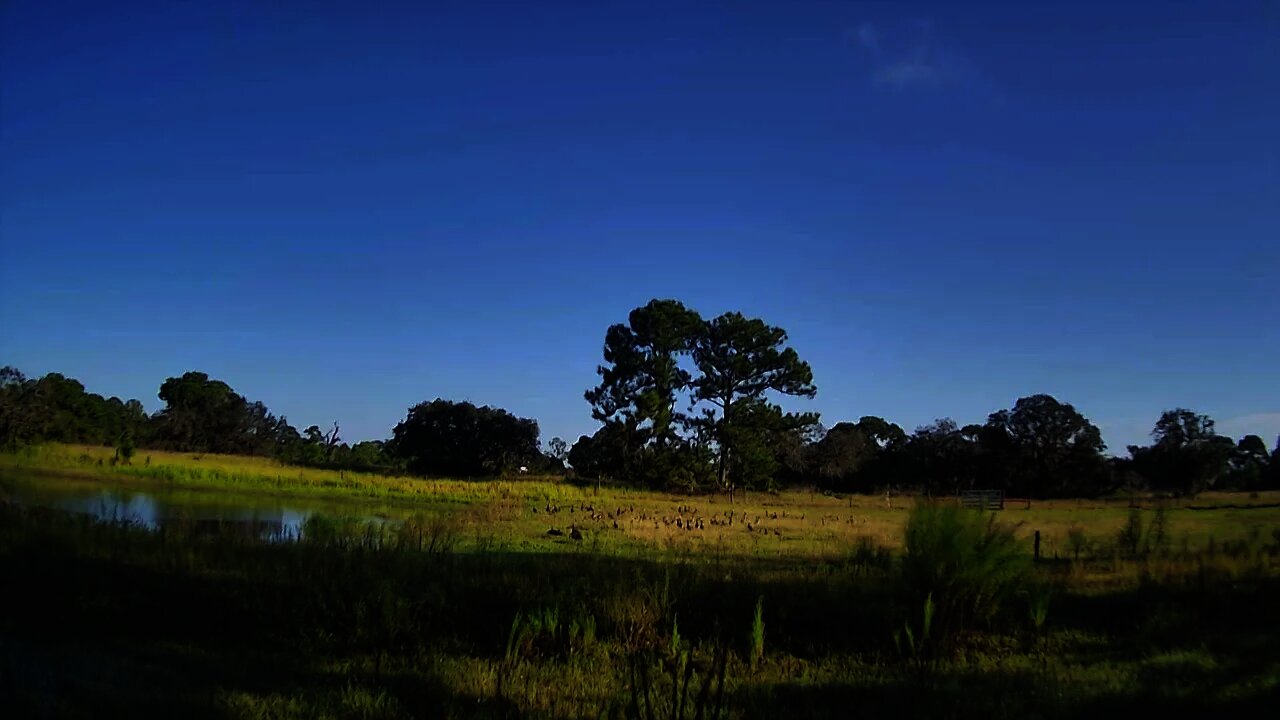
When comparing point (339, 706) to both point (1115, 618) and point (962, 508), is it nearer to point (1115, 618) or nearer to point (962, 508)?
point (962, 508)

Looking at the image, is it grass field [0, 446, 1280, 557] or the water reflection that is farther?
the water reflection

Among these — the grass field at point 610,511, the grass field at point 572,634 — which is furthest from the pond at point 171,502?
the grass field at point 572,634

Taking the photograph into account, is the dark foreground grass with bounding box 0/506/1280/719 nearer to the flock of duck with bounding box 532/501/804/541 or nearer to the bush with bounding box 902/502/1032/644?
the bush with bounding box 902/502/1032/644

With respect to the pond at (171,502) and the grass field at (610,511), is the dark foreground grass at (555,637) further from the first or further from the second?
the pond at (171,502)

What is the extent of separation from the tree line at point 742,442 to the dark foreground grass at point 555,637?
54062 mm

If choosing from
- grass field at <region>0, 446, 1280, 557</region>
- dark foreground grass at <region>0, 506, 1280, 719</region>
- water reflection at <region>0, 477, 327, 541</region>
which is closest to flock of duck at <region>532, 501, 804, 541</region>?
grass field at <region>0, 446, 1280, 557</region>

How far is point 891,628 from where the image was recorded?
9719mm

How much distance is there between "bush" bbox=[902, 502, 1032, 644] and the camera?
32.8ft

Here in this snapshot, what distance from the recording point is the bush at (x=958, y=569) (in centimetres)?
1000

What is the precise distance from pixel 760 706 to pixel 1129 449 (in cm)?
8529

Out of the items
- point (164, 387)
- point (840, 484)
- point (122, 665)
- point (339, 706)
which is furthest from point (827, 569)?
point (164, 387)

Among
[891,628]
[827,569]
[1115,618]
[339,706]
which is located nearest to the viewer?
[339,706]

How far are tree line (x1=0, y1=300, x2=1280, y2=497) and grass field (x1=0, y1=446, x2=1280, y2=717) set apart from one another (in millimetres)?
53007

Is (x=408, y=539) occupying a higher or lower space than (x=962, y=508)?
lower
